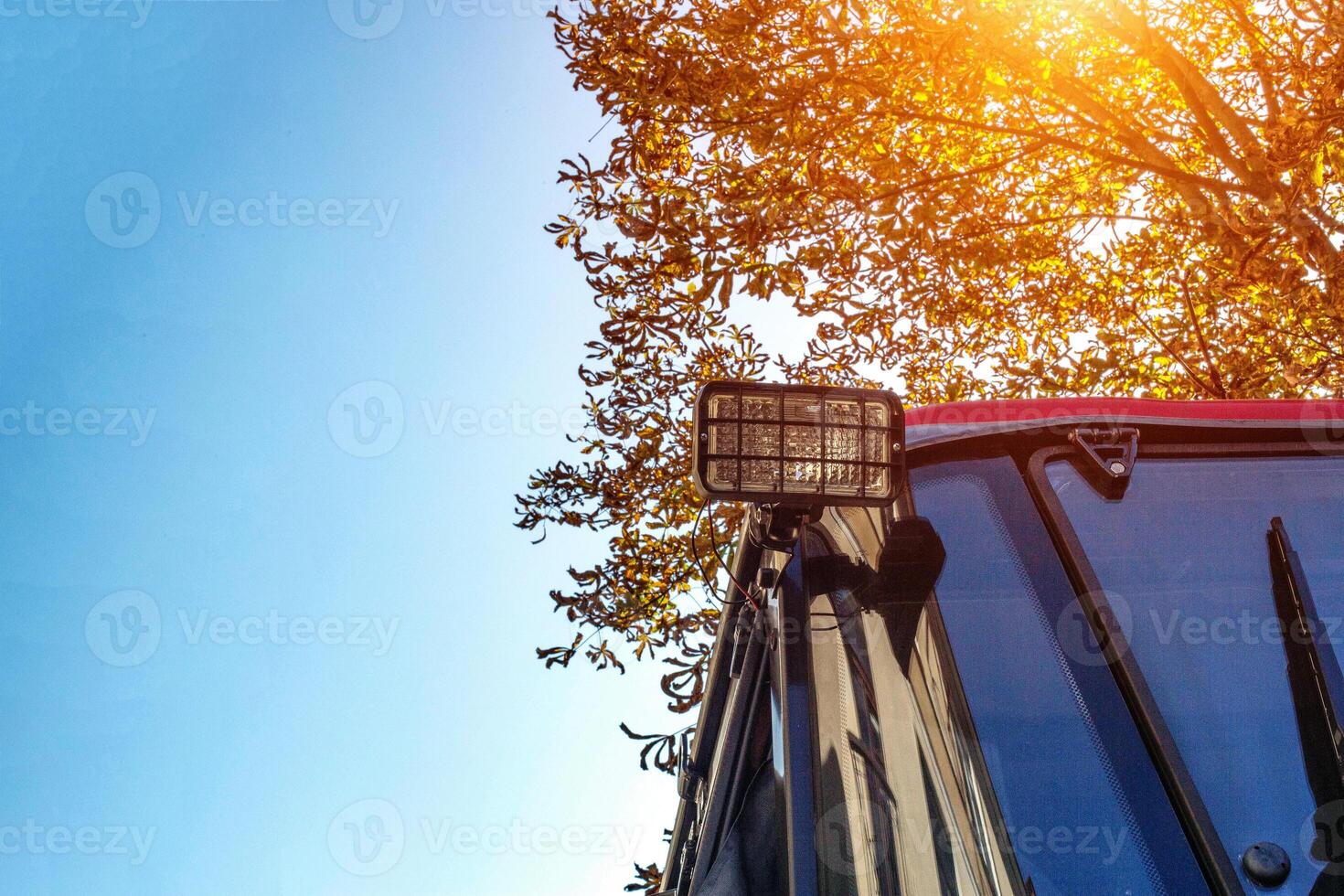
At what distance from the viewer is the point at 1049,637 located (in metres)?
1.76

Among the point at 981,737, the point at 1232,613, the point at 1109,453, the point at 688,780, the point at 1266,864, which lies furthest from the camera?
the point at 688,780

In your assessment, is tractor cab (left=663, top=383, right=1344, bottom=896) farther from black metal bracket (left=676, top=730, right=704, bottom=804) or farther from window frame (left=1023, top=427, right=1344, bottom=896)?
black metal bracket (left=676, top=730, right=704, bottom=804)

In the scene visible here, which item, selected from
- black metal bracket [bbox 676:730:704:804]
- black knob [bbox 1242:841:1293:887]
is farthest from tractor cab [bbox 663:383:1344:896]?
black metal bracket [bbox 676:730:704:804]

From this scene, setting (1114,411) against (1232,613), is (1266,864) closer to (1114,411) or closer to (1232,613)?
(1232,613)

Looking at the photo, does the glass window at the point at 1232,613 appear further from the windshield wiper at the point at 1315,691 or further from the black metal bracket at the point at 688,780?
the black metal bracket at the point at 688,780

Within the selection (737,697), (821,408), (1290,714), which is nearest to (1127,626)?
(1290,714)

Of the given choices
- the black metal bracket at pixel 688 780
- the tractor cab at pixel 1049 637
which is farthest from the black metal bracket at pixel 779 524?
the black metal bracket at pixel 688 780

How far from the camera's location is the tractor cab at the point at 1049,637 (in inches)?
61.2

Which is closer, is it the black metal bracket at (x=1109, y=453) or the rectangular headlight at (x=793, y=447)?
the rectangular headlight at (x=793, y=447)

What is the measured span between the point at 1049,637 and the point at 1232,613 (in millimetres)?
321

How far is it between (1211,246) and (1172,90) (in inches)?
48.2

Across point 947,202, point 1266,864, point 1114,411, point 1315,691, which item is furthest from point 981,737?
point 947,202

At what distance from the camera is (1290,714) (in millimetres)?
1651

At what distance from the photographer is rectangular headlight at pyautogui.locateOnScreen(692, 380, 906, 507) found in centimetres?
178
